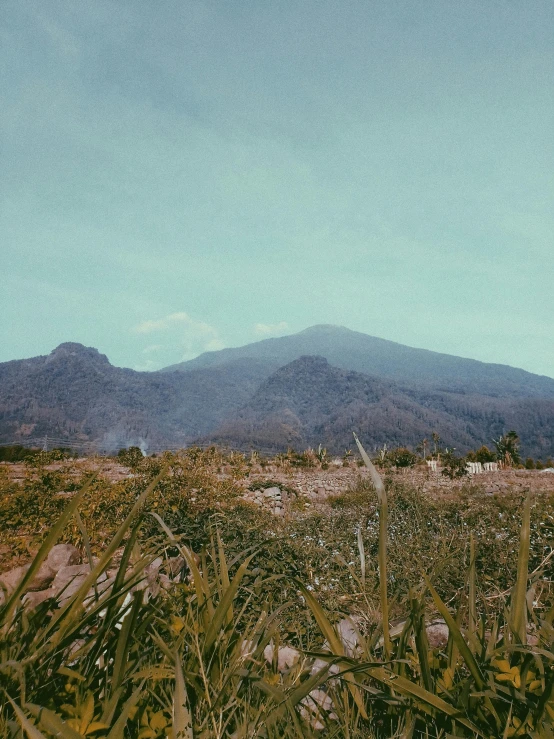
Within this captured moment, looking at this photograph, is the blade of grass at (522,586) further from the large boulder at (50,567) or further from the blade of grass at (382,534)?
the large boulder at (50,567)

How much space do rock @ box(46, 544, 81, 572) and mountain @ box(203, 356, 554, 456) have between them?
5379cm

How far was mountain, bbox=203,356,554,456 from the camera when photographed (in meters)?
82.6

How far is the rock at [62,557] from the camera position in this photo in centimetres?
451

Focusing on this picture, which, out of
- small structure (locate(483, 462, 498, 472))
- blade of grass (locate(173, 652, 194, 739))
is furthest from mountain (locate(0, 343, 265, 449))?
blade of grass (locate(173, 652, 194, 739))

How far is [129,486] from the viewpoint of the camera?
6281 millimetres

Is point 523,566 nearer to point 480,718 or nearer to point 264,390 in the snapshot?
point 480,718

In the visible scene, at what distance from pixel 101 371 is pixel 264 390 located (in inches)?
1758

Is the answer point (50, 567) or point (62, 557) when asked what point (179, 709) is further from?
point (62, 557)

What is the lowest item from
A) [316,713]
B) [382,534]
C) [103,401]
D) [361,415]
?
[361,415]

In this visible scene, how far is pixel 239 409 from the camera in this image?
135 metres

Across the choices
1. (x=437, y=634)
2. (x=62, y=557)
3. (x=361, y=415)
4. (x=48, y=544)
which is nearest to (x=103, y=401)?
(x=361, y=415)

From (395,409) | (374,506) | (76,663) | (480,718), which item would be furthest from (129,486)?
(395,409)

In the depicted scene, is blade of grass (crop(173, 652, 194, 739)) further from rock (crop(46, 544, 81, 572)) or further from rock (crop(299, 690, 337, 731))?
rock (crop(46, 544, 81, 572))

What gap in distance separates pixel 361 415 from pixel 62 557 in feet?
327
